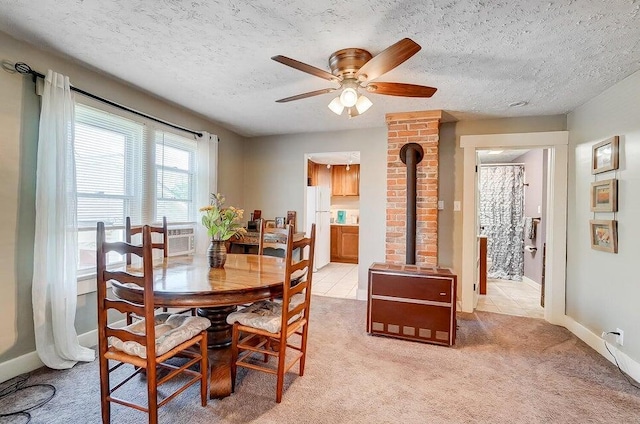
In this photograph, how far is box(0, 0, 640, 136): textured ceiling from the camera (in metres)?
1.72

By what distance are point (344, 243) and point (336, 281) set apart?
1.70 m

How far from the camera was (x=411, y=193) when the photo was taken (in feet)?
11.5

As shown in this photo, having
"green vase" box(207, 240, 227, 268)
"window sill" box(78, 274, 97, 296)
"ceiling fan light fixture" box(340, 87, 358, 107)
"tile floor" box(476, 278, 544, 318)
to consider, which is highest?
"ceiling fan light fixture" box(340, 87, 358, 107)

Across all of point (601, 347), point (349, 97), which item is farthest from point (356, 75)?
point (601, 347)

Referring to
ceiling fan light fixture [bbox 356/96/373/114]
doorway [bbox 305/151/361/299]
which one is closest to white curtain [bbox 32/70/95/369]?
ceiling fan light fixture [bbox 356/96/373/114]

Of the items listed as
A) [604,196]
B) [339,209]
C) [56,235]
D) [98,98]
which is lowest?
[56,235]

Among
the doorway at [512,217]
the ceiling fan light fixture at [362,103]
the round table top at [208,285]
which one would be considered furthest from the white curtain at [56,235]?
the doorway at [512,217]

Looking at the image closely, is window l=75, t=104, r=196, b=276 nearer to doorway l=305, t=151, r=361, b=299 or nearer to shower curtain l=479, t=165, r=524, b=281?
doorway l=305, t=151, r=361, b=299

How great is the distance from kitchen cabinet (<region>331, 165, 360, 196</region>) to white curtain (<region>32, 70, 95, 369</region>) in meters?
5.30

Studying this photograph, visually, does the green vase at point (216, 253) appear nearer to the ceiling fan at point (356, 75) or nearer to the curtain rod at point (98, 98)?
the ceiling fan at point (356, 75)

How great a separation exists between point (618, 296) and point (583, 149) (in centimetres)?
Result: 146

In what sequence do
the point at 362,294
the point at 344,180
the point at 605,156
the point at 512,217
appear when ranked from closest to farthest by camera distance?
the point at 605,156, the point at 362,294, the point at 512,217, the point at 344,180

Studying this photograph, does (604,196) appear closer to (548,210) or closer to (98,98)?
(548,210)

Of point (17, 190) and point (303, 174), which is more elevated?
point (303, 174)
